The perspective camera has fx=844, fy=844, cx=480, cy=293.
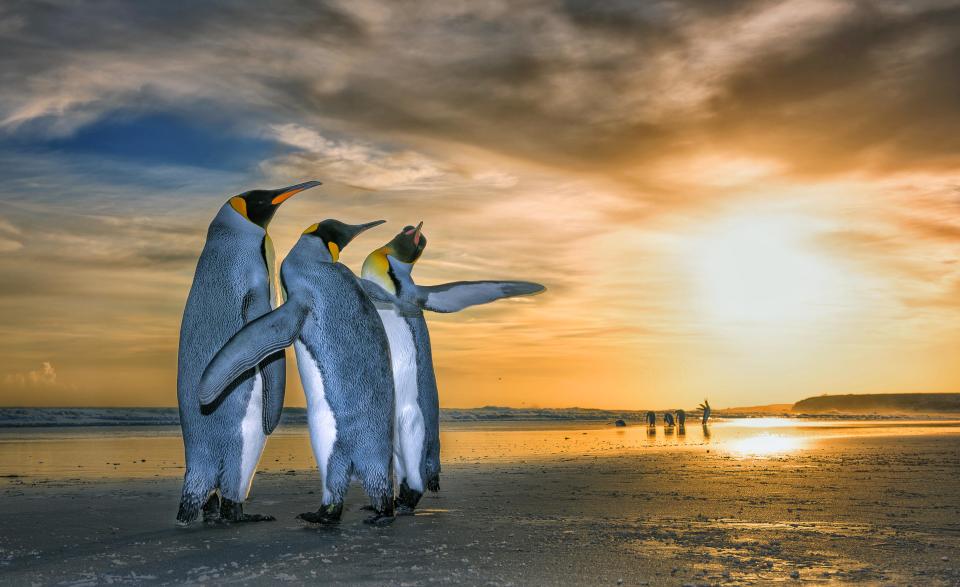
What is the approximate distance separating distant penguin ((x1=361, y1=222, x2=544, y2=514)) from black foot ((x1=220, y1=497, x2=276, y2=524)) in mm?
1081

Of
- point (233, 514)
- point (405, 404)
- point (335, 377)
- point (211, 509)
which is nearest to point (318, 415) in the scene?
point (335, 377)

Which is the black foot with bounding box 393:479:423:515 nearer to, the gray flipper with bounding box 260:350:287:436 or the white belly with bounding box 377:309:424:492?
the white belly with bounding box 377:309:424:492

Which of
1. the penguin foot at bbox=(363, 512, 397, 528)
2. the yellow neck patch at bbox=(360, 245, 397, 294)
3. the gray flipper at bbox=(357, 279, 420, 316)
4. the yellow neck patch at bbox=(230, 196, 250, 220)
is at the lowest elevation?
the penguin foot at bbox=(363, 512, 397, 528)

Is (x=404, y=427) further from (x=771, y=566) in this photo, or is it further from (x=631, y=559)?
(x=771, y=566)

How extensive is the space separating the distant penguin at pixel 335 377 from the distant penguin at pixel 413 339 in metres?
0.84

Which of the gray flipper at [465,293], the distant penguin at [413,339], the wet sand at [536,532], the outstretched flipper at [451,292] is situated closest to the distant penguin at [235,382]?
the wet sand at [536,532]

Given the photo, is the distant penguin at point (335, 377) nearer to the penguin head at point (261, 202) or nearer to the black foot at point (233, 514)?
the black foot at point (233, 514)

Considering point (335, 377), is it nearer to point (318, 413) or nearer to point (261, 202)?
point (318, 413)

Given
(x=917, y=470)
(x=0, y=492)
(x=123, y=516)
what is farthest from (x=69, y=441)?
(x=917, y=470)

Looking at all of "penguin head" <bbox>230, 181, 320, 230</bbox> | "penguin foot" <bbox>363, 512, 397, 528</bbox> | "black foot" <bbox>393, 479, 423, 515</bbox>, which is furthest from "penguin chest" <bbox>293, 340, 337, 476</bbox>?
"penguin head" <bbox>230, 181, 320, 230</bbox>

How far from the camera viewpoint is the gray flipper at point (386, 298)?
651 centimetres

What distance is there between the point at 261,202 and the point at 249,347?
1.40 metres

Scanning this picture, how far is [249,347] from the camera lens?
533 centimetres

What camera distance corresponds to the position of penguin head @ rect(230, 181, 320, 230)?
6.25 meters
